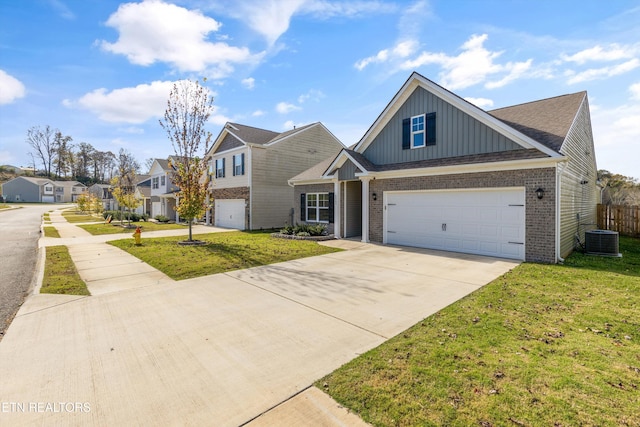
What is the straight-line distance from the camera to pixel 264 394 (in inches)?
115

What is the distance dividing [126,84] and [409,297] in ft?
51.7

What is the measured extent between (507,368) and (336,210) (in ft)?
39.1

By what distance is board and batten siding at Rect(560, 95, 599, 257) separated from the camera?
9.66 m

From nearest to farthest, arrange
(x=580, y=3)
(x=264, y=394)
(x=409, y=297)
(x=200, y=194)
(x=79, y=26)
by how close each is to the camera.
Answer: (x=264, y=394)
(x=409, y=297)
(x=580, y=3)
(x=79, y=26)
(x=200, y=194)

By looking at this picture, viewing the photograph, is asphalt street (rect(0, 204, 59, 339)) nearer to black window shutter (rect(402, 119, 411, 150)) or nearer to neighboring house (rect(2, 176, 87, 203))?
black window shutter (rect(402, 119, 411, 150))

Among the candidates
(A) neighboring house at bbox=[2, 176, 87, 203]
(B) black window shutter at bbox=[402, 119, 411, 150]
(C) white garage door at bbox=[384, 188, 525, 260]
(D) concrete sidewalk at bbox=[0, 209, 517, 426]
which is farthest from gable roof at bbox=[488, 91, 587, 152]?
(A) neighboring house at bbox=[2, 176, 87, 203]

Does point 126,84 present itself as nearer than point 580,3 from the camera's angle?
No

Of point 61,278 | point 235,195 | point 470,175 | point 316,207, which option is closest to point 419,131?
point 470,175

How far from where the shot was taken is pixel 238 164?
21203 mm

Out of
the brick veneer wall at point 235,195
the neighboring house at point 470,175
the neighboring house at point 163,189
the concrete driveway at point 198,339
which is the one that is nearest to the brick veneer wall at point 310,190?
the neighboring house at point 470,175

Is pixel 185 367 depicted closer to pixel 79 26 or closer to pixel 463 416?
pixel 463 416

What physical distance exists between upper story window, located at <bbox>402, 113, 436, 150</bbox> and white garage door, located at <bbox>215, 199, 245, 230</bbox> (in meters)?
12.4

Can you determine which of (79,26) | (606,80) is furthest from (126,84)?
(606,80)

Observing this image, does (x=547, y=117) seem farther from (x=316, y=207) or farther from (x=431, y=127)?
(x=316, y=207)
